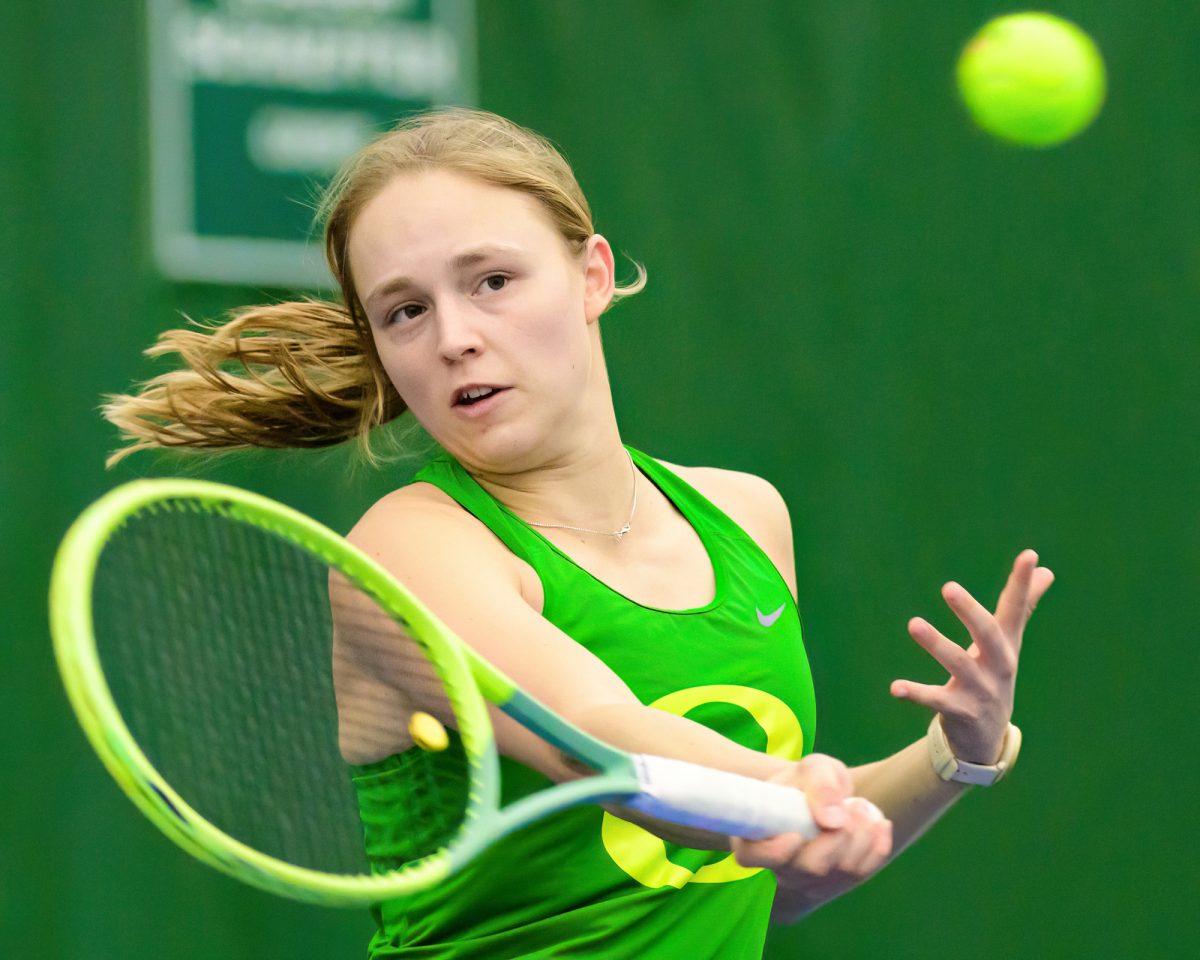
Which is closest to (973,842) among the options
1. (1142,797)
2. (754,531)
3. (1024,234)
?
(1142,797)

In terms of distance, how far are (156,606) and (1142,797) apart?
2251 millimetres

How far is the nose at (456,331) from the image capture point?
1.55 m

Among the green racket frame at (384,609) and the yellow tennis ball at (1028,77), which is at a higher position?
the yellow tennis ball at (1028,77)

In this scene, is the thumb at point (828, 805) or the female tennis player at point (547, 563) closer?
the thumb at point (828, 805)

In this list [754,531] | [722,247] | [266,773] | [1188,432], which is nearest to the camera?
[266,773]

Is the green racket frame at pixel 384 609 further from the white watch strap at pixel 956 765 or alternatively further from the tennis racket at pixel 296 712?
the white watch strap at pixel 956 765

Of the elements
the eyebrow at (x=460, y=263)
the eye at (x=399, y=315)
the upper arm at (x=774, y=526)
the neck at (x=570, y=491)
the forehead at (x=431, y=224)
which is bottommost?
the upper arm at (x=774, y=526)

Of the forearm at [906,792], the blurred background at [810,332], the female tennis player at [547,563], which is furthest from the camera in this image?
the blurred background at [810,332]

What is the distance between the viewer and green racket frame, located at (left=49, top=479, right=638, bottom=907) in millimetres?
1079

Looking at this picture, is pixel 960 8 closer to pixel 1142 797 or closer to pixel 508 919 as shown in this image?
pixel 1142 797

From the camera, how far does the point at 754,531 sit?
1.91m

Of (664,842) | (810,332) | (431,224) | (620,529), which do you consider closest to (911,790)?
(664,842)

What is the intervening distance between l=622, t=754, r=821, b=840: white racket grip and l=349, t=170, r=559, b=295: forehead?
0.55m

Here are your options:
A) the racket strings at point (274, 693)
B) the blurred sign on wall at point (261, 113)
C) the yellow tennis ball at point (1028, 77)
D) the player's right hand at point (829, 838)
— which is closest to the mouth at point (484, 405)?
the racket strings at point (274, 693)
